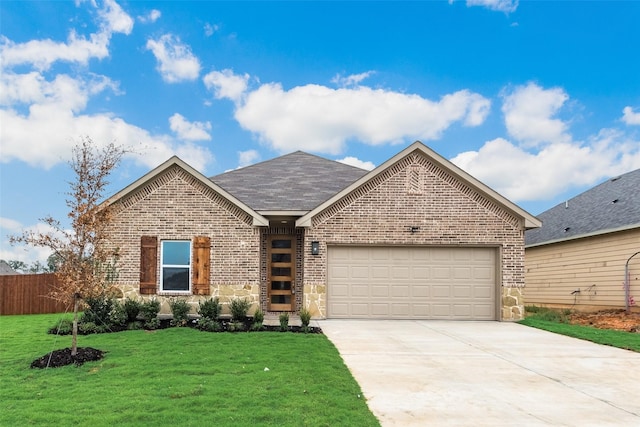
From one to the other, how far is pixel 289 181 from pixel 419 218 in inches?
209

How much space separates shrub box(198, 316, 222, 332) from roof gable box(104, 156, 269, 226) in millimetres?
3163

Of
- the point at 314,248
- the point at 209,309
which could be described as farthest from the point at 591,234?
the point at 209,309

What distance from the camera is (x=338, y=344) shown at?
1020 cm

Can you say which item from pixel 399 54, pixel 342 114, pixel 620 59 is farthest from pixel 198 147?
pixel 620 59

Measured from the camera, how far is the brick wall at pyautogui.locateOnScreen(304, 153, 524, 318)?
14773mm

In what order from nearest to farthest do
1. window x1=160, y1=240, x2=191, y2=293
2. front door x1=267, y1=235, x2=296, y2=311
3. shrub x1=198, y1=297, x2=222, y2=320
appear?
shrub x1=198, y1=297, x2=222, y2=320 → window x1=160, y1=240, x2=191, y2=293 → front door x1=267, y1=235, x2=296, y2=311

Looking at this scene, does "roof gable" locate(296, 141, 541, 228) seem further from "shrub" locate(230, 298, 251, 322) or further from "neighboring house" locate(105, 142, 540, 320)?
"shrub" locate(230, 298, 251, 322)

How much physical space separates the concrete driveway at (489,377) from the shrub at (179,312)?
13.1 feet

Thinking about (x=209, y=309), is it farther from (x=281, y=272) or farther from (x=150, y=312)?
(x=281, y=272)

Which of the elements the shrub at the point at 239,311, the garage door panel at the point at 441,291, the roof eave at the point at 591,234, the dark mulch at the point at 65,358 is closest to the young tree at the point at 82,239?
the dark mulch at the point at 65,358

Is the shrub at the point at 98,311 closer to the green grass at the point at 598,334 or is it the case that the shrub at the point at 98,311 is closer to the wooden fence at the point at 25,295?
the wooden fence at the point at 25,295

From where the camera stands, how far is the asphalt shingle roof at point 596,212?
18.1 metres

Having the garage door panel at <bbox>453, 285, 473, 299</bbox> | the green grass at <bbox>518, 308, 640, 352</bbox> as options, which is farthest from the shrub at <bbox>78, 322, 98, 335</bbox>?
the green grass at <bbox>518, 308, 640, 352</bbox>

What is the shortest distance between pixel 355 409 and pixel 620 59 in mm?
20717
